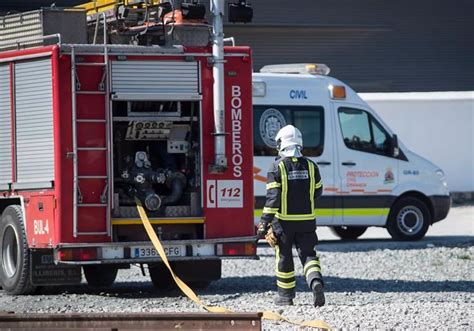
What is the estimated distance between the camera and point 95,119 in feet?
43.2

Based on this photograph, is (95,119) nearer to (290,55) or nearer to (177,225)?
(177,225)

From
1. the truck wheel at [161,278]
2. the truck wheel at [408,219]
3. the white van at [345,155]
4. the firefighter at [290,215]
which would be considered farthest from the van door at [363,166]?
the firefighter at [290,215]

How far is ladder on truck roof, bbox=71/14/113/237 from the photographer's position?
13.0 meters

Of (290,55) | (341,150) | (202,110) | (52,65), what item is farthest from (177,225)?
(290,55)

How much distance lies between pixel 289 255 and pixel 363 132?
8.29 meters

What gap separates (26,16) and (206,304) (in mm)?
4150

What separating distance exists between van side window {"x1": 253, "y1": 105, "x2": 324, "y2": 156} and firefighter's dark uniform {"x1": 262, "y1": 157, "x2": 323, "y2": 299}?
7.11 meters

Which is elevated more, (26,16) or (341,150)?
(26,16)

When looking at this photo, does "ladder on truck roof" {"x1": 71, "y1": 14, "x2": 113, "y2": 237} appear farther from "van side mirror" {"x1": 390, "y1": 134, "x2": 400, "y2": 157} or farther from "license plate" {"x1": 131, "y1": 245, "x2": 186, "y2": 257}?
"van side mirror" {"x1": 390, "y1": 134, "x2": 400, "y2": 157}

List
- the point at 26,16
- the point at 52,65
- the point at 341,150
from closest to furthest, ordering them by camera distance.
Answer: the point at 52,65 < the point at 26,16 < the point at 341,150

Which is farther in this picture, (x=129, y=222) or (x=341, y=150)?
(x=341, y=150)

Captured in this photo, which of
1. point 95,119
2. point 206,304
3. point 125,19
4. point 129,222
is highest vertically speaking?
point 125,19

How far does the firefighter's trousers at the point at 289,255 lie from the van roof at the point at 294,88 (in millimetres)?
7232

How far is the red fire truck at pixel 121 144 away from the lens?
42.9ft
